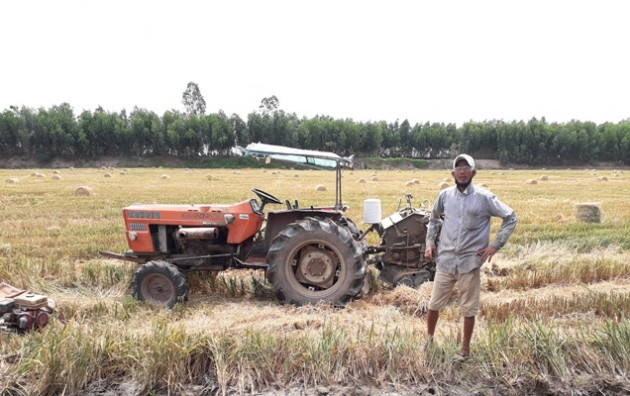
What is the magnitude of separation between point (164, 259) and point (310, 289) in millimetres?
1969

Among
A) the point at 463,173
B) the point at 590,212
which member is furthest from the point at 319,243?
the point at 590,212

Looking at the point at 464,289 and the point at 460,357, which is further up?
the point at 464,289

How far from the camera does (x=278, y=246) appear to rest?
513 centimetres

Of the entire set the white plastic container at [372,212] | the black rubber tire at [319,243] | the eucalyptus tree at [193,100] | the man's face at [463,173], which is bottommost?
the black rubber tire at [319,243]

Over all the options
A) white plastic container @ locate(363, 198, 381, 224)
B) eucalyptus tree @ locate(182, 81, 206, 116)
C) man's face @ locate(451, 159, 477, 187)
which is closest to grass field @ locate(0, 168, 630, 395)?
white plastic container @ locate(363, 198, 381, 224)

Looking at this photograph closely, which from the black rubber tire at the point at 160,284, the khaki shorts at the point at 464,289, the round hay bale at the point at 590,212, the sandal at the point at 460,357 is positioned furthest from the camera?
the round hay bale at the point at 590,212

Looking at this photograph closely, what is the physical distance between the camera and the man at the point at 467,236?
3674mm

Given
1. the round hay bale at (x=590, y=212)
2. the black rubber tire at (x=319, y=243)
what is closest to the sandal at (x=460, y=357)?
the black rubber tire at (x=319, y=243)

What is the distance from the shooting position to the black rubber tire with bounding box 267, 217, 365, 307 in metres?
5.08

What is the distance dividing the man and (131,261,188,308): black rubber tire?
9.71 ft

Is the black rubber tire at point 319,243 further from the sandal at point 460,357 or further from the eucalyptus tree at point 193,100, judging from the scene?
the eucalyptus tree at point 193,100

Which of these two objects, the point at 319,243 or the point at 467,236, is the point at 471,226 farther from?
the point at 319,243

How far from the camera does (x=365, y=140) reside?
70.0 m

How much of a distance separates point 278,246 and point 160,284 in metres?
1.53
